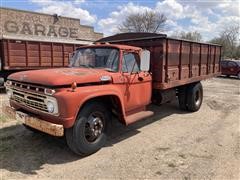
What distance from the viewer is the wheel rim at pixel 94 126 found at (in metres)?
4.72

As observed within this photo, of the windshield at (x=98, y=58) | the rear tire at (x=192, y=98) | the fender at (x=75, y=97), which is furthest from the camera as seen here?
the rear tire at (x=192, y=98)

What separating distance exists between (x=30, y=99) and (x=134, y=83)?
2250 mm

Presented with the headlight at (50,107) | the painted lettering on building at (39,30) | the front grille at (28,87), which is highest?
the painted lettering on building at (39,30)

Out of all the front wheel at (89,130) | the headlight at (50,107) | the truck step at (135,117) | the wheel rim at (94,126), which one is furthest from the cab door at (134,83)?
the headlight at (50,107)

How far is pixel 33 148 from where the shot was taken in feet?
16.6

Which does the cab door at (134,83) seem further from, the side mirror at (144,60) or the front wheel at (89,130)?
the front wheel at (89,130)

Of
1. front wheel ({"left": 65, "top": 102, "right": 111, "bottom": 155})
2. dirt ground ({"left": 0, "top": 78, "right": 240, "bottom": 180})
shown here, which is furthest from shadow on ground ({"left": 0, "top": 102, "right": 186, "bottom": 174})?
front wheel ({"left": 65, "top": 102, "right": 111, "bottom": 155})

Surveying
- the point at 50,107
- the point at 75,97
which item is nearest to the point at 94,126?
the point at 75,97

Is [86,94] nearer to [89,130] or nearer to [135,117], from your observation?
[89,130]

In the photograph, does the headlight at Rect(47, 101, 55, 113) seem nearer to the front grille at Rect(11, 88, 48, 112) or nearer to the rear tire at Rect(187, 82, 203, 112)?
the front grille at Rect(11, 88, 48, 112)

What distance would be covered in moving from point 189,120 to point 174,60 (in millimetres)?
1892

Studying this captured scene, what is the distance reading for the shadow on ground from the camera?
4.36 metres

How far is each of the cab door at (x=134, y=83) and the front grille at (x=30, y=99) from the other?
1.75 meters

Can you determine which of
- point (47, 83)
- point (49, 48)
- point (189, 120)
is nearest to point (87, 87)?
point (47, 83)
